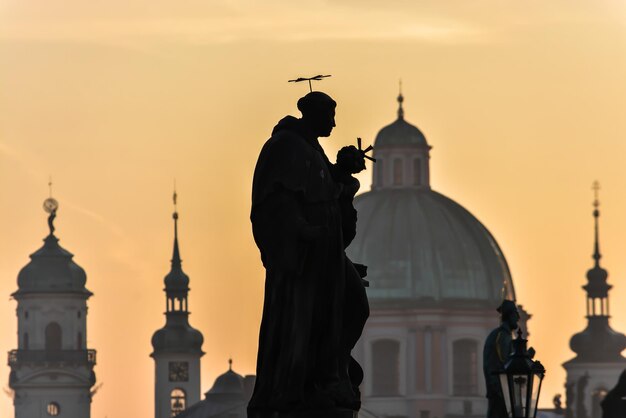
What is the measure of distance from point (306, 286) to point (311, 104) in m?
1.25

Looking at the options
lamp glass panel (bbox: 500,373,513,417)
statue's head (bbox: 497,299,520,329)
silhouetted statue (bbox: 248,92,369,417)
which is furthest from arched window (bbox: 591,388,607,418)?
silhouetted statue (bbox: 248,92,369,417)

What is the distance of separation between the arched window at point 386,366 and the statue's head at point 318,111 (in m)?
172

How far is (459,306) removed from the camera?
195500 mm

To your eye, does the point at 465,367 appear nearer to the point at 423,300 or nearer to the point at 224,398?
the point at 423,300

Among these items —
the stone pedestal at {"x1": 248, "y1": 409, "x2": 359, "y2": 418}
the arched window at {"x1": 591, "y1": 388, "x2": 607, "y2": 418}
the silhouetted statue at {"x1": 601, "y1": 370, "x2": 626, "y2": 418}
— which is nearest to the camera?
the stone pedestal at {"x1": 248, "y1": 409, "x2": 359, "y2": 418}

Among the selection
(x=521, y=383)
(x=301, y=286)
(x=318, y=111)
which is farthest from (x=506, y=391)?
(x=301, y=286)

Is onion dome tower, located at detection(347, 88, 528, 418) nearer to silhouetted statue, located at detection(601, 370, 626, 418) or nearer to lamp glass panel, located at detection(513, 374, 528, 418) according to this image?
silhouetted statue, located at detection(601, 370, 626, 418)

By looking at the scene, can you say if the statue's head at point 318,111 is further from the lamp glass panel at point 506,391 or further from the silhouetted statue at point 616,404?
the silhouetted statue at point 616,404

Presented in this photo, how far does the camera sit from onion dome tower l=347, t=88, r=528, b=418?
194 metres

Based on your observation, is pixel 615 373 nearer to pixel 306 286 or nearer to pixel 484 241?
pixel 484 241

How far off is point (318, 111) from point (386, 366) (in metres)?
174

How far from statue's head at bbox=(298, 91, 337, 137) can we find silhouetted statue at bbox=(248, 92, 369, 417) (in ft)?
0.93

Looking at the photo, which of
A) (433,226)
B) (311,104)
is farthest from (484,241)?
(311,104)

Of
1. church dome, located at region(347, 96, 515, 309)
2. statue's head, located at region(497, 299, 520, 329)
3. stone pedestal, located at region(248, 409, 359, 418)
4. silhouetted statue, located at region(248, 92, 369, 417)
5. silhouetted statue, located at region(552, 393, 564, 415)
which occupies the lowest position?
stone pedestal, located at region(248, 409, 359, 418)
